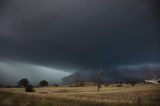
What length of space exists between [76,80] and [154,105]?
4418 inches

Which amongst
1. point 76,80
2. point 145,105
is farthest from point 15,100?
point 76,80

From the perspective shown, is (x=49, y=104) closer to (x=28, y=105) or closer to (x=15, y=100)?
(x=28, y=105)

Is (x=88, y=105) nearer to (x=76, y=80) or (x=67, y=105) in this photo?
(x=67, y=105)

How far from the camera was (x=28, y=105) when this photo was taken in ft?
73.2

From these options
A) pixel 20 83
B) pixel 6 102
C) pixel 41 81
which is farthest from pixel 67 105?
pixel 41 81

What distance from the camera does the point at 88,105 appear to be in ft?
72.9

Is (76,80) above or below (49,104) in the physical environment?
above

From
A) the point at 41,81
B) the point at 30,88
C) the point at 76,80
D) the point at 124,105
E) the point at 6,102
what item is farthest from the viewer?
the point at 76,80

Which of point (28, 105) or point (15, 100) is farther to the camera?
point (15, 100)

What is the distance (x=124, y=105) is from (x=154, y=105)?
260 cm

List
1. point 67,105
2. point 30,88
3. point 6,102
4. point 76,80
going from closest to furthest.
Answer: point 67,105 < point 6,102 < point 30,88 < point 76,80

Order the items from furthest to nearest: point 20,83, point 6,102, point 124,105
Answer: point 20,83 < point 124,105 < point 6,102

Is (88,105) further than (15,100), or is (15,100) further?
(15,100)

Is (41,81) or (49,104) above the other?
(41,81)
